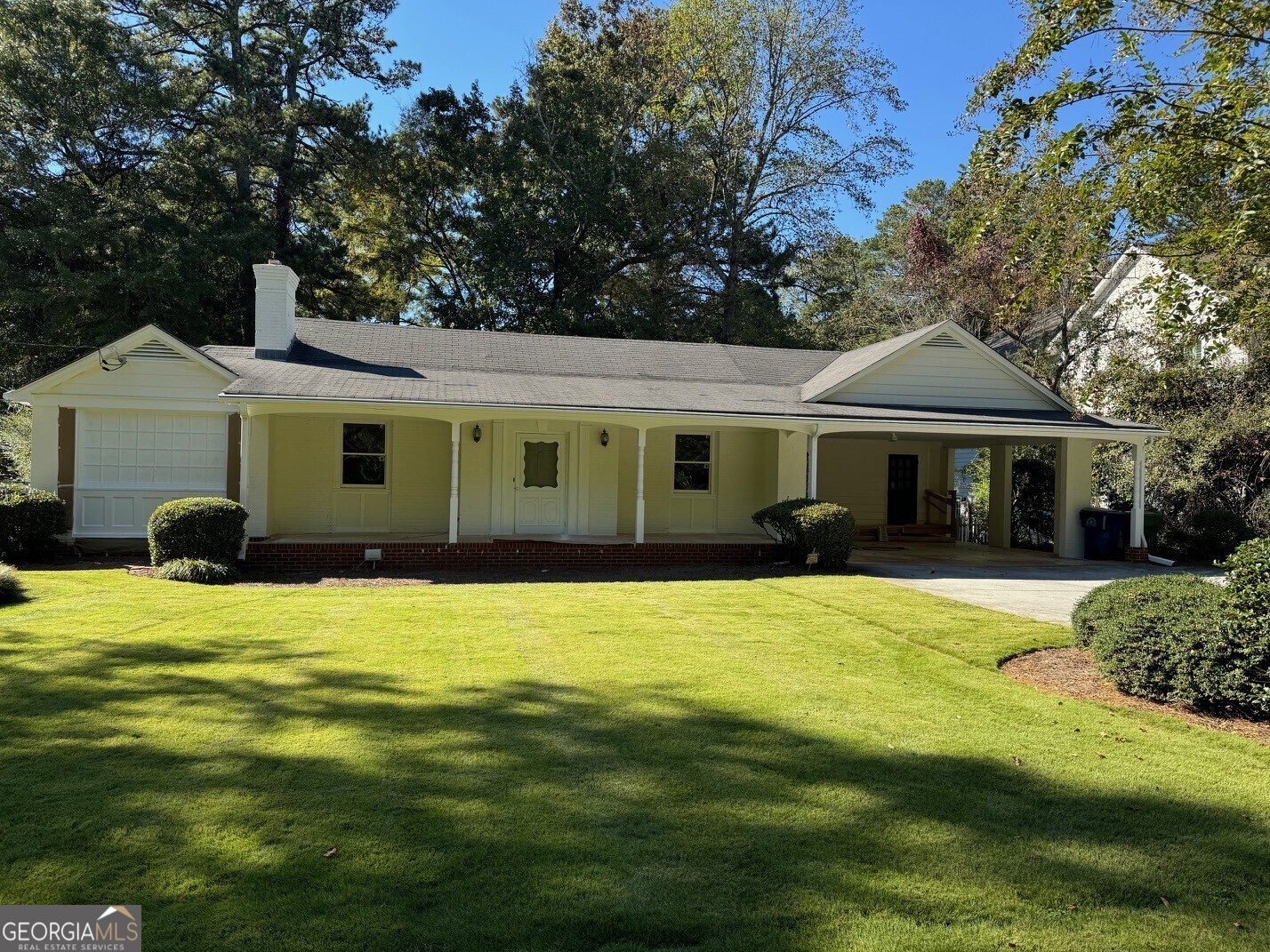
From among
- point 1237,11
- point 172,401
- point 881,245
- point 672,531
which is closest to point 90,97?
point 172,401

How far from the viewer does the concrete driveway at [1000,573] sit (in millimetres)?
10312

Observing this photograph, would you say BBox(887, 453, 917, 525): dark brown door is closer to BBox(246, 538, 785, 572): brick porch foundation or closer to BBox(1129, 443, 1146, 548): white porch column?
BBox(1129, 443, 1146, 548): white porch column

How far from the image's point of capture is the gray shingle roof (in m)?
13.4

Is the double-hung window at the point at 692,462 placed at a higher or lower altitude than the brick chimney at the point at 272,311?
lower

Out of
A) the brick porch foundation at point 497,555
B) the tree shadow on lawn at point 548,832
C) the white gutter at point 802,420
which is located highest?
the white gutter at point 802,420

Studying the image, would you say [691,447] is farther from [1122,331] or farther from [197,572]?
[1122,331]

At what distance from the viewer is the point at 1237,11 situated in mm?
7375

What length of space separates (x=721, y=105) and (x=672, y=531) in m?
22.3

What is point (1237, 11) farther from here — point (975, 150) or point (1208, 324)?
point (1208, 324)

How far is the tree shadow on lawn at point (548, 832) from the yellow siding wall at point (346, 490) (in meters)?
9.74

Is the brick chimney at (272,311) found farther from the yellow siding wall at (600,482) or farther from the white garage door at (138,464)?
the yellow siding wall at (600,482)

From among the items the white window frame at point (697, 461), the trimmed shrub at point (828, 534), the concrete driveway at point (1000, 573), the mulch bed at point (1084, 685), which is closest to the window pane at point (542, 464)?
the white window frame at point (697, 461)

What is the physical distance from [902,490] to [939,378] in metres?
3.80

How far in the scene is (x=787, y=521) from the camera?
1361cm
